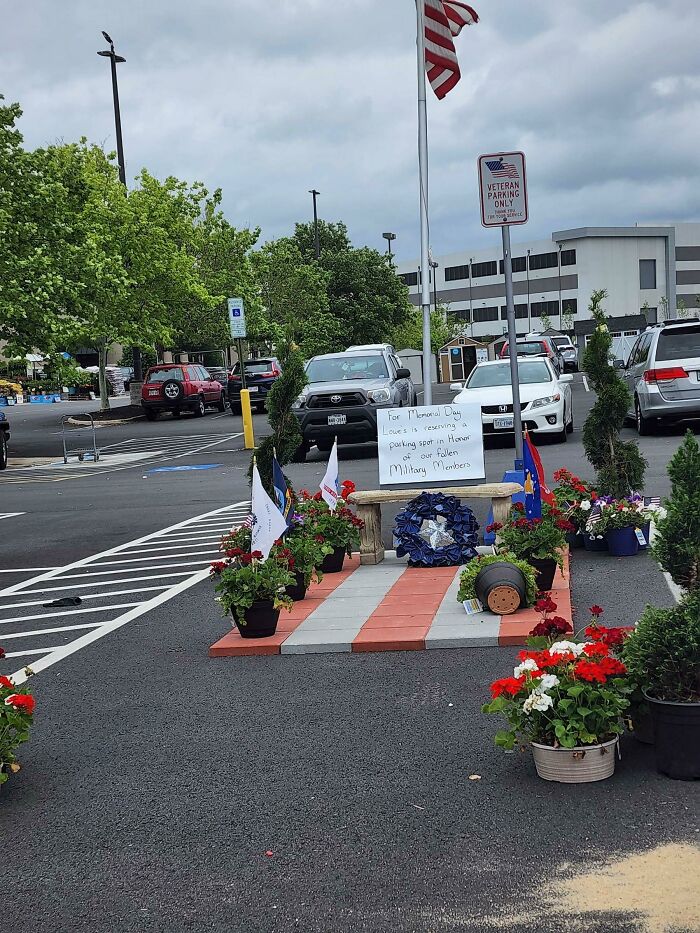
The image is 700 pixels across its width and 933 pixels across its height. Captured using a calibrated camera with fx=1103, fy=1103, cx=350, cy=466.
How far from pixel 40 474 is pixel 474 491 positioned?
15033 mm

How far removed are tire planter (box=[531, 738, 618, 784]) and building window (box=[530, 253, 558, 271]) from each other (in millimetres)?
108537

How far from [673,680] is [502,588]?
291cm

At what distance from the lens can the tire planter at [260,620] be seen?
7445 mm

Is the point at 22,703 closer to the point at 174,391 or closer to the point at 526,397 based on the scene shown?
the point at 526,397

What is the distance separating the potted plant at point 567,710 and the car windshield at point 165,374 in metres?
35.4

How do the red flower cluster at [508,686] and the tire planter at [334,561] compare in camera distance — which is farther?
the tire planter at [334,561]

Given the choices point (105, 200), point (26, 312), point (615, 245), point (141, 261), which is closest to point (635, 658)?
point (26, 312)

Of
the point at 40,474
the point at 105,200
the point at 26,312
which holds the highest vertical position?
the point at 105,200

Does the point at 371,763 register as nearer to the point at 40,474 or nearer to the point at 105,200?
the point at 40,474

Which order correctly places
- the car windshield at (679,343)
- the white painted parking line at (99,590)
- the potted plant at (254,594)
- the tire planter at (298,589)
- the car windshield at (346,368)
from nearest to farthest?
the potted plant at (254,594)
the white painted parking line at (99,590)
the tire planter at (298,589)
the car windshield at (679,343)
the car windshield at (346,368)

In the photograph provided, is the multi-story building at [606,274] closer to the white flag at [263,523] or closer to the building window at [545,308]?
the building window at [545,308]

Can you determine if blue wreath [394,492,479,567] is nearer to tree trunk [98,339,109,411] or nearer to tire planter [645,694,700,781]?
tire planter [645,694,700,781]

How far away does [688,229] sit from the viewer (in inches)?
4353

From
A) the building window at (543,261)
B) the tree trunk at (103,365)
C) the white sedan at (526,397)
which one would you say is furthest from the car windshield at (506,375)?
the building window at (543,261)
